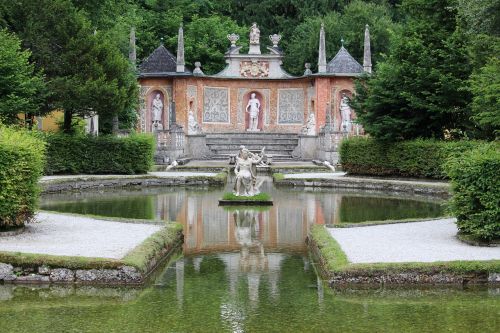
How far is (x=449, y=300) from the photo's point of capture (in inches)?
393

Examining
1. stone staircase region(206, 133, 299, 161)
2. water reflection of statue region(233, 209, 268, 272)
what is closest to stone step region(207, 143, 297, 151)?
stone staircase region(206, 133, 299, 161)

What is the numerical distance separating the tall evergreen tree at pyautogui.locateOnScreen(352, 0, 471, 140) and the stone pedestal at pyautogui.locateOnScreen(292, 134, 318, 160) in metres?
9.32

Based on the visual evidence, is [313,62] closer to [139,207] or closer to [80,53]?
[80,53]

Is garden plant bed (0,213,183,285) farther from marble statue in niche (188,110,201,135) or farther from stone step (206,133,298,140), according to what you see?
stone step (206,133,298,140)

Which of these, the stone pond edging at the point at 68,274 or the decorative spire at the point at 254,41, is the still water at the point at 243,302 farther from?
the decorative spire at the point at 254,41

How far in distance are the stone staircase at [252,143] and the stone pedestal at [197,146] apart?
0.38 m

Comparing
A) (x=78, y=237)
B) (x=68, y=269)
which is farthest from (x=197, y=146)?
(x=68, y=269)

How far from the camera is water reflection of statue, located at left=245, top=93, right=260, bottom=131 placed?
43.8 metres

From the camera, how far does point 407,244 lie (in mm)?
12867

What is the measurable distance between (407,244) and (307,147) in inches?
1059

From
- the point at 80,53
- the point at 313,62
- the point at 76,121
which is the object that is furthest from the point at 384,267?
the point at 313,62

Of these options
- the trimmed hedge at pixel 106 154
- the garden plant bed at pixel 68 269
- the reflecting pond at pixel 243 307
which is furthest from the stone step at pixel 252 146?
the garden plant bed at pixel 68 269

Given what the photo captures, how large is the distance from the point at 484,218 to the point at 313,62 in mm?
36436

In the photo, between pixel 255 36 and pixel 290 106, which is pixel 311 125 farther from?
pixel 255 36
